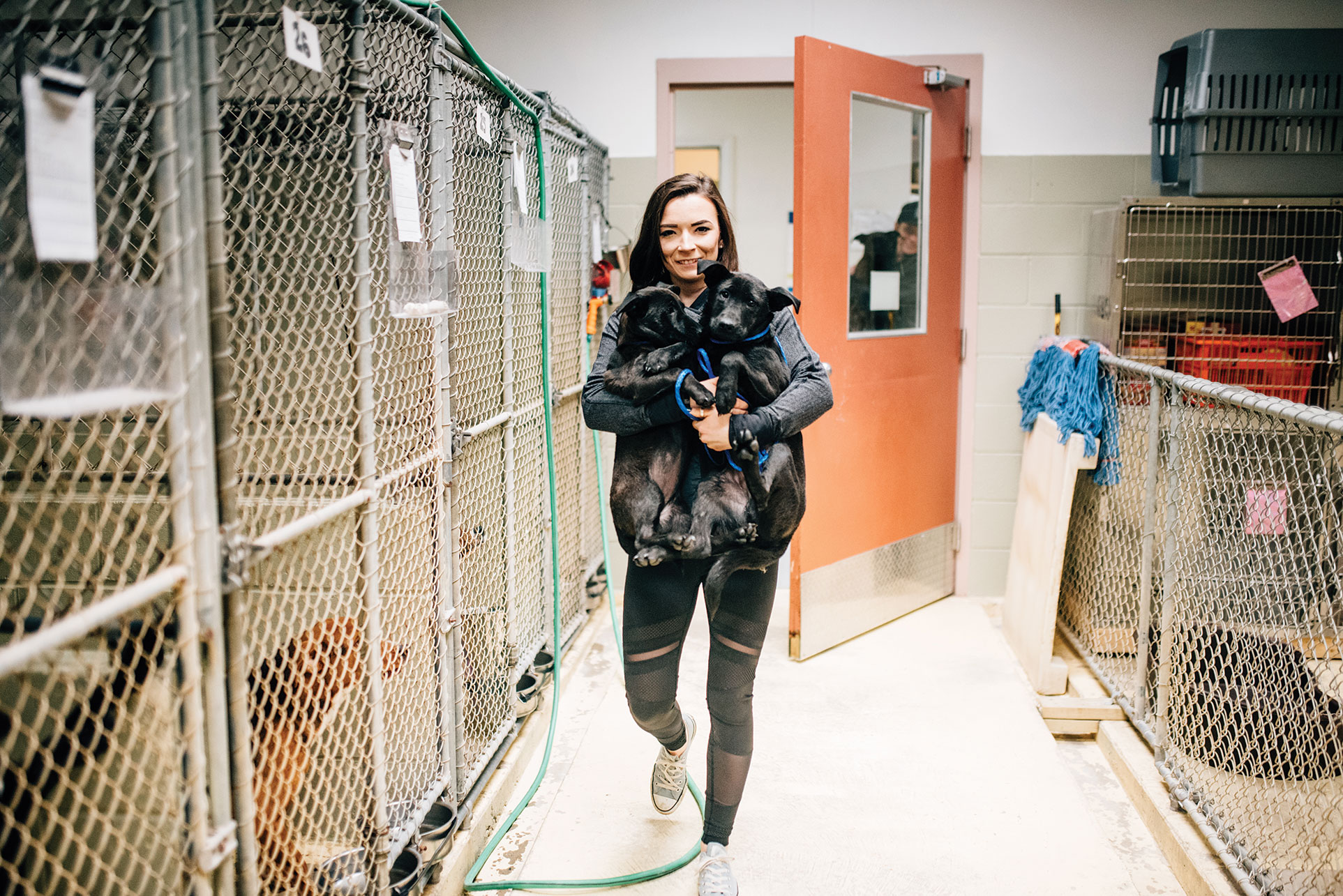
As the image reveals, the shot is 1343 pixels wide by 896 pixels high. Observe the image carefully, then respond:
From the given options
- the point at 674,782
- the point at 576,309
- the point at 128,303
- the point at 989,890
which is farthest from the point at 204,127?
the point at 576,309

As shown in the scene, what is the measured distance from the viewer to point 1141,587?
98.3 inches

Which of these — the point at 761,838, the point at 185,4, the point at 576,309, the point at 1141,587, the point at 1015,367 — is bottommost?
the point at 761,838

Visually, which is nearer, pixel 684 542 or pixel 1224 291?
pixel 684 542

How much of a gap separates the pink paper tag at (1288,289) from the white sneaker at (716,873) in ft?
8.55

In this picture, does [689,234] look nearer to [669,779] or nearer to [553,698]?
[669,779]

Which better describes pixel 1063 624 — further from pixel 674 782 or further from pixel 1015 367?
pixel 674 782

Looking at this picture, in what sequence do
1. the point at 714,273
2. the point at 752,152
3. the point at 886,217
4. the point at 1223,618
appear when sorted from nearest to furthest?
the point at 714,273
the point at 1223,618
the point at 886,217
the point at 752,152

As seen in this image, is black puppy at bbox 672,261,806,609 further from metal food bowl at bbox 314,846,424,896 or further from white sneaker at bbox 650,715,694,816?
metal food bowl at bbox 314,846,424,896

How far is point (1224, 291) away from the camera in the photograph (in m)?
3.32

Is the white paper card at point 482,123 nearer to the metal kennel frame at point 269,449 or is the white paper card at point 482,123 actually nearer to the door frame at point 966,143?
the metal kennel frame at point 269,449

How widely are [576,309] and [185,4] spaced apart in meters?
2.38

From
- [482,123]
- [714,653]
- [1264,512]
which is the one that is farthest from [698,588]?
[1264,512]

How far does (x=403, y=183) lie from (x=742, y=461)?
79 cm

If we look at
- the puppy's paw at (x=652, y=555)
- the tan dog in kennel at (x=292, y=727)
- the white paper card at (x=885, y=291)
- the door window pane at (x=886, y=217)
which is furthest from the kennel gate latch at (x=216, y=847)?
the white paper card at (x=885, y=291)
